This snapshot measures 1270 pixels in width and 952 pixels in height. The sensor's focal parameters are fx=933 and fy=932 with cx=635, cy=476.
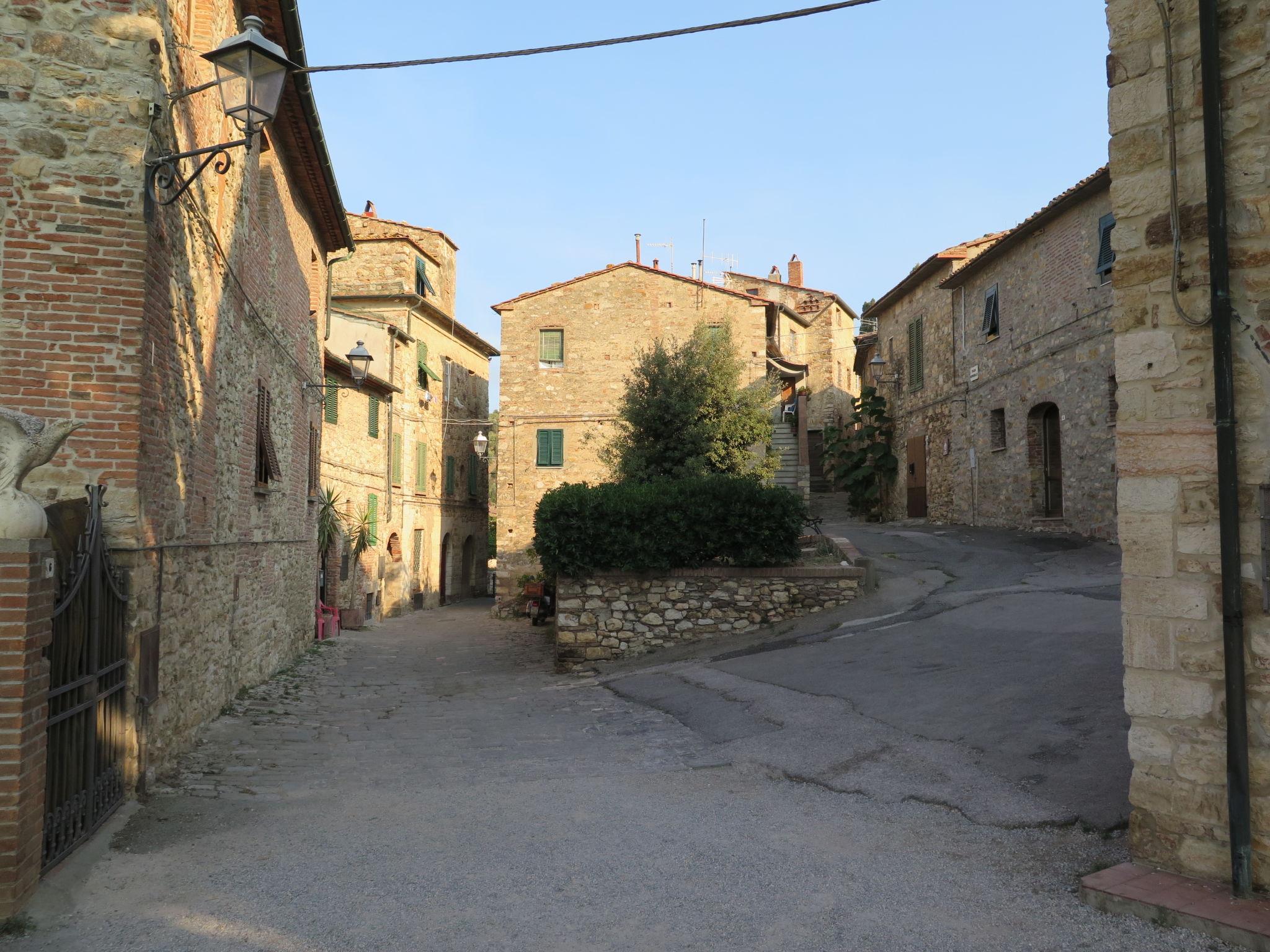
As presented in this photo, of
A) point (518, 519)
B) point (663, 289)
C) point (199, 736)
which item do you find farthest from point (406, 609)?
point (199, 736)

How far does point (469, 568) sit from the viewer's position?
3197 cm

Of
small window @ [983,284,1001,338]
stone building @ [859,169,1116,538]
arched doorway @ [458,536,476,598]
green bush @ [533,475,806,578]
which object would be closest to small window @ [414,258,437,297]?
arched doorway @ [458,536,476,598]

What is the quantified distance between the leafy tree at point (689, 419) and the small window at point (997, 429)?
671 centimetres

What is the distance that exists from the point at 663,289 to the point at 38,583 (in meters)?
20.0

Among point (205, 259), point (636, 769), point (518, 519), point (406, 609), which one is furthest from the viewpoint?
point (406, 609)

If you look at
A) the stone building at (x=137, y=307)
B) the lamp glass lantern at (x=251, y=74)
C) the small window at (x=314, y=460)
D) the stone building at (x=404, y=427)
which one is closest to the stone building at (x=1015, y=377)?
the lamp glass lantern at (x=251, y=74)

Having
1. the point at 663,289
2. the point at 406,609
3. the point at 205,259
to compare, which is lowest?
the point at 406,609

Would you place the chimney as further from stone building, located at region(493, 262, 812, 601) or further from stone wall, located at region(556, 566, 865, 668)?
stone wall, located at region(556, 566, 865, 668)

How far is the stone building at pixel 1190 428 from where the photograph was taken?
3.87m

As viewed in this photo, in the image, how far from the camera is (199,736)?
7816 millimetres

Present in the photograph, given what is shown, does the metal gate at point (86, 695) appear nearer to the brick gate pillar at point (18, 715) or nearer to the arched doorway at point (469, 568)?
the brick gate pillar at point (18, 715)

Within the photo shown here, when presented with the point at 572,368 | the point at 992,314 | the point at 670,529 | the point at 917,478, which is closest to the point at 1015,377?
the point at 992,314

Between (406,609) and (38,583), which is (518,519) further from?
(38,583)

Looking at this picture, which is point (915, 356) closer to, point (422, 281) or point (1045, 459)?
point (1045, 459)
